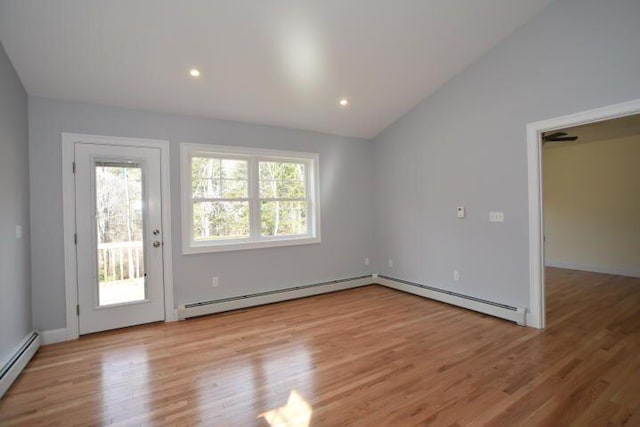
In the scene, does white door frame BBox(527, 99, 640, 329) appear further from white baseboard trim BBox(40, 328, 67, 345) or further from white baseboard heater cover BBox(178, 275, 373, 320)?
white baseboard trim BBox(40, 328, 67, 345)

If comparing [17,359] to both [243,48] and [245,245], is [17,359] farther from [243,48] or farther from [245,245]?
[243,48]

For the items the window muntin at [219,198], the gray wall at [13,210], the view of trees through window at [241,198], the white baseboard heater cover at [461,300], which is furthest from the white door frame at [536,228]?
the gray wall at [13,210]

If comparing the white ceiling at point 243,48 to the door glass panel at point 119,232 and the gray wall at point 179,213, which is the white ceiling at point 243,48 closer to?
the gray wall at point 179,213

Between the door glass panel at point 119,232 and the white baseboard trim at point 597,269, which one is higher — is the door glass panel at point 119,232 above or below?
above

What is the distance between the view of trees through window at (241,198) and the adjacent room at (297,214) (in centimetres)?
3

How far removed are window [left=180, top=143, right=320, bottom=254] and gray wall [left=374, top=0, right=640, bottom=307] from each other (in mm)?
1398

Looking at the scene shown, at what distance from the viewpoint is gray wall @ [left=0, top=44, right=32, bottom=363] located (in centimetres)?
257

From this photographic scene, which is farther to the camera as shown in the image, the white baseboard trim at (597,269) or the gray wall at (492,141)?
the white baseboard trim at (597,269)

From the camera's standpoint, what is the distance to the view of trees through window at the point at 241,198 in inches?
167

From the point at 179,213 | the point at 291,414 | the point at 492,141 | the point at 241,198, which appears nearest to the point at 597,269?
the point at 492,141

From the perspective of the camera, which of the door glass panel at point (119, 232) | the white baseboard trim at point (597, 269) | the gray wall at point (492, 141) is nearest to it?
the gray wall at point (492, 141)

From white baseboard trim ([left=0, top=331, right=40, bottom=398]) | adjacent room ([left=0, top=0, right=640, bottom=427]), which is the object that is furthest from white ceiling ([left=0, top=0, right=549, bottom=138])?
white baseboard trim ([left=0, top=331, right=40, bottom=398])

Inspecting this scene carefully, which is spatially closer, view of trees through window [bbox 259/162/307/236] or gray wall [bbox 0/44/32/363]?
gray wall [bbox 0/44/32/363]

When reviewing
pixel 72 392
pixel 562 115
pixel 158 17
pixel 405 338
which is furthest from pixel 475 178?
pixel 72 392
